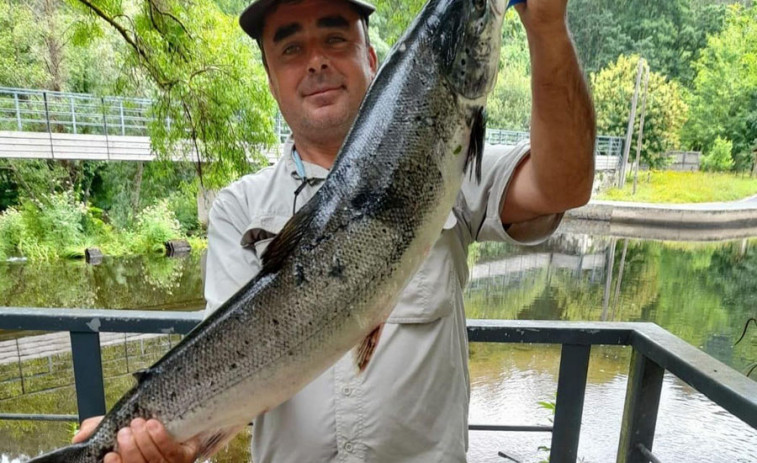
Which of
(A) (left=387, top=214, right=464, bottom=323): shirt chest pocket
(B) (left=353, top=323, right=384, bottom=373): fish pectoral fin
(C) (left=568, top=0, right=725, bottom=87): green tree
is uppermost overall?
(C) (left=568, top=0, right=725, bottom=87): green tree

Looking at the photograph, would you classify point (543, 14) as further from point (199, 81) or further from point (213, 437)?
point (199, 81)

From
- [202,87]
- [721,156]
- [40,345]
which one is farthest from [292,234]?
[721,156]

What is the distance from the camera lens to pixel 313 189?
6.10ft

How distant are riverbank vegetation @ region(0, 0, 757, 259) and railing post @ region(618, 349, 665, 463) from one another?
117 centimetres

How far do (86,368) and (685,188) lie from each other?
31.6 m

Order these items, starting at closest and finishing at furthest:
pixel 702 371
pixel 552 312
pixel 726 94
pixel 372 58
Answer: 1. pixel 702 371
2. pixel 372 58
3. pixel 552 312
4. pixel 726 94

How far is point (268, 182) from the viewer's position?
1.89 meters

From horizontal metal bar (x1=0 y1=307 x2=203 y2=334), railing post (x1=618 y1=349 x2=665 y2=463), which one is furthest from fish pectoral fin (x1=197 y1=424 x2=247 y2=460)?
railing post (x1=618 y1=349 x2=665 y2=463)

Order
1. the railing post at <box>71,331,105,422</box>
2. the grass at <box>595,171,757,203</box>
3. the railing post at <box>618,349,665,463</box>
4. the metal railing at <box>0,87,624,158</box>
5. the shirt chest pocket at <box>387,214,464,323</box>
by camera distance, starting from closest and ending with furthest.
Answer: the shirt chest pocket at <box>387,214,464,323</box> < the railing post at <box>618,349,665,463</box> < the railing post at <box>71,331,105,422</box> < the metal railing at <box>0,87,624,158</box> < the grass at <box>595,171,757,203</box>

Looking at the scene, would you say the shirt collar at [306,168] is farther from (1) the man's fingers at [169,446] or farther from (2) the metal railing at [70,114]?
(2) the metal railing at [70,114]

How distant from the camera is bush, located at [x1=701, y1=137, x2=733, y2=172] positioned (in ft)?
104

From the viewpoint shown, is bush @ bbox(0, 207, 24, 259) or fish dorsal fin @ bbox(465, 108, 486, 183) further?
bush @ bbox(0, 207, 24, 259)

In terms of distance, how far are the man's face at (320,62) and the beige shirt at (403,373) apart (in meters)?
0.38

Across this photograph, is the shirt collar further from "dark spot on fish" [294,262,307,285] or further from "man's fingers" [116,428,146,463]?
"man's fingers" [116,428,146,463]
